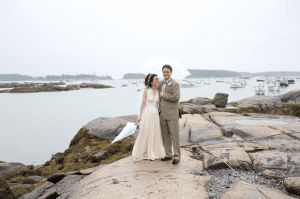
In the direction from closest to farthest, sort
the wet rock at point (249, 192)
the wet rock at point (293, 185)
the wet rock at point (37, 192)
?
the wet rock at point (249, 192)
the wet rock at point (293, 185)
the wet rock at point (37, 192)

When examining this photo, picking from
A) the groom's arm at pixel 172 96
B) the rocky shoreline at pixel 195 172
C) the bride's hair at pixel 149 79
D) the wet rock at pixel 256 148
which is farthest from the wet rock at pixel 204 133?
the bride's hair at pixel 149 79

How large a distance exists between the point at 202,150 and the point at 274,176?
2278mm

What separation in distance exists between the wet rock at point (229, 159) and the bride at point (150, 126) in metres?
1.40

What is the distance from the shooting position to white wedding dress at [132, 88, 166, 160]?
186 inches

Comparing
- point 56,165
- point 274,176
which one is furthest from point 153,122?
point 56,165

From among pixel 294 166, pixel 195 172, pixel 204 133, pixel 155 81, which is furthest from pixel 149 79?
pixel 204 133

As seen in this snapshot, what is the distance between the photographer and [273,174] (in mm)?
4223

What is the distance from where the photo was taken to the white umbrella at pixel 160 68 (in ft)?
15.9

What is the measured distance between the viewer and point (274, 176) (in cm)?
413

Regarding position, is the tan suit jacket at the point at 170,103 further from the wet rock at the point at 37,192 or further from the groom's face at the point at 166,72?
the wet rock at the point at 37,192

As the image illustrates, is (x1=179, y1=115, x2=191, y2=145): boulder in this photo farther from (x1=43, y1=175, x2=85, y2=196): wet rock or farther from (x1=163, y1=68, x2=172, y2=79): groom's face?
(x1=43, y1=175, x2=85, y2=196): wet rock

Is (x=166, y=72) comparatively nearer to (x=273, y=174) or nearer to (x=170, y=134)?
(x=170, y=134)

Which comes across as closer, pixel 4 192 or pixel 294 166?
pixel 294 166

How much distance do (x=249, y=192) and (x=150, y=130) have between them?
2492mm
